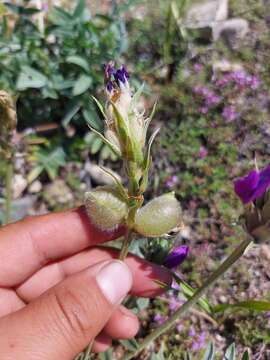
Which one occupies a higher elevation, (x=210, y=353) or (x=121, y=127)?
(x=121, y=127)

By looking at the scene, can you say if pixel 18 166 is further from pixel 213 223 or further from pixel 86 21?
pixel 213 223

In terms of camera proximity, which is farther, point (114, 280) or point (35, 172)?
point (35, 172)

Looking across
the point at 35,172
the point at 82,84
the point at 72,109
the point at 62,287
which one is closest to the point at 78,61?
the point at 82,84

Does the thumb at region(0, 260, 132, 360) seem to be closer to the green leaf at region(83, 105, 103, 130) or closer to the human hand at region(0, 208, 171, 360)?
the human hand at region(0, 208, 171, 360)

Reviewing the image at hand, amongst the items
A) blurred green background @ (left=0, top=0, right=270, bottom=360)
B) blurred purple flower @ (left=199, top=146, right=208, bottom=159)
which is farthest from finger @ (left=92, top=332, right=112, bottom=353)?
blurred purple flower @ (left=199, top=146, right=208, bottom=159)

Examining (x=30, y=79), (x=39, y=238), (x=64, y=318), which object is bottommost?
(x=39, y=238)

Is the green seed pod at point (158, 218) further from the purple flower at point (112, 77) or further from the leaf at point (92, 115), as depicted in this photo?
the leaf at point (92, 115)

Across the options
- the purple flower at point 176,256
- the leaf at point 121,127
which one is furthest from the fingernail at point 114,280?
the leaf at point 121,127

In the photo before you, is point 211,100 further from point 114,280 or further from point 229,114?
point 114,280
